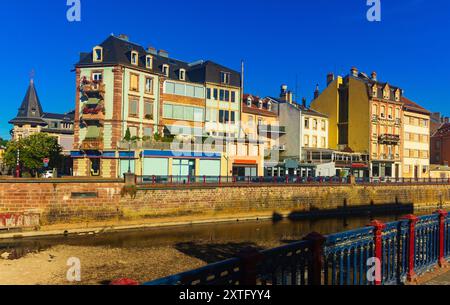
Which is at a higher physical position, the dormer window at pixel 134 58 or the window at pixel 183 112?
the dormer window at pixel 134 58

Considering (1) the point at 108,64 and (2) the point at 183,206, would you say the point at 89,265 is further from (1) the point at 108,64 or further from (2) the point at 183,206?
(1) the point at 108,64

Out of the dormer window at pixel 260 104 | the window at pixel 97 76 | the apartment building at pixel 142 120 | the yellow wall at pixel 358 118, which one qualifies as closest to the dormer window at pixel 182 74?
the apartment building at pixel 142 120

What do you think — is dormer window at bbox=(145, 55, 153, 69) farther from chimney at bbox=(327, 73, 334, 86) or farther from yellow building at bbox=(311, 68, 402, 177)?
chimney at bbox=(327, 73, 334, 86)

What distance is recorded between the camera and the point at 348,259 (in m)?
7.92

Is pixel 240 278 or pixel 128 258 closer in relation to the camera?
pixel 240 278

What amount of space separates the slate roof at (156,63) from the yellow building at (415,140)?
33499mm

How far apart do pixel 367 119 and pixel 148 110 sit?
3536 cm

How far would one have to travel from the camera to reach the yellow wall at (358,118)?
195 feet

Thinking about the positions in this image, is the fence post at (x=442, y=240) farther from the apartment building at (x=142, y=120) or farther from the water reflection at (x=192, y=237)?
the apartment building at (x=142, y=120)

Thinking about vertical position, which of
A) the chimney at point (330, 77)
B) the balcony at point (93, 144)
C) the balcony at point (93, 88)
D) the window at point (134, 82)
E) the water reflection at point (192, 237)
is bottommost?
the water reflection at point (192, 237)

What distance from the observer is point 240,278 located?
17.9ft

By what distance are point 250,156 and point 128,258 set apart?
29.3 m
